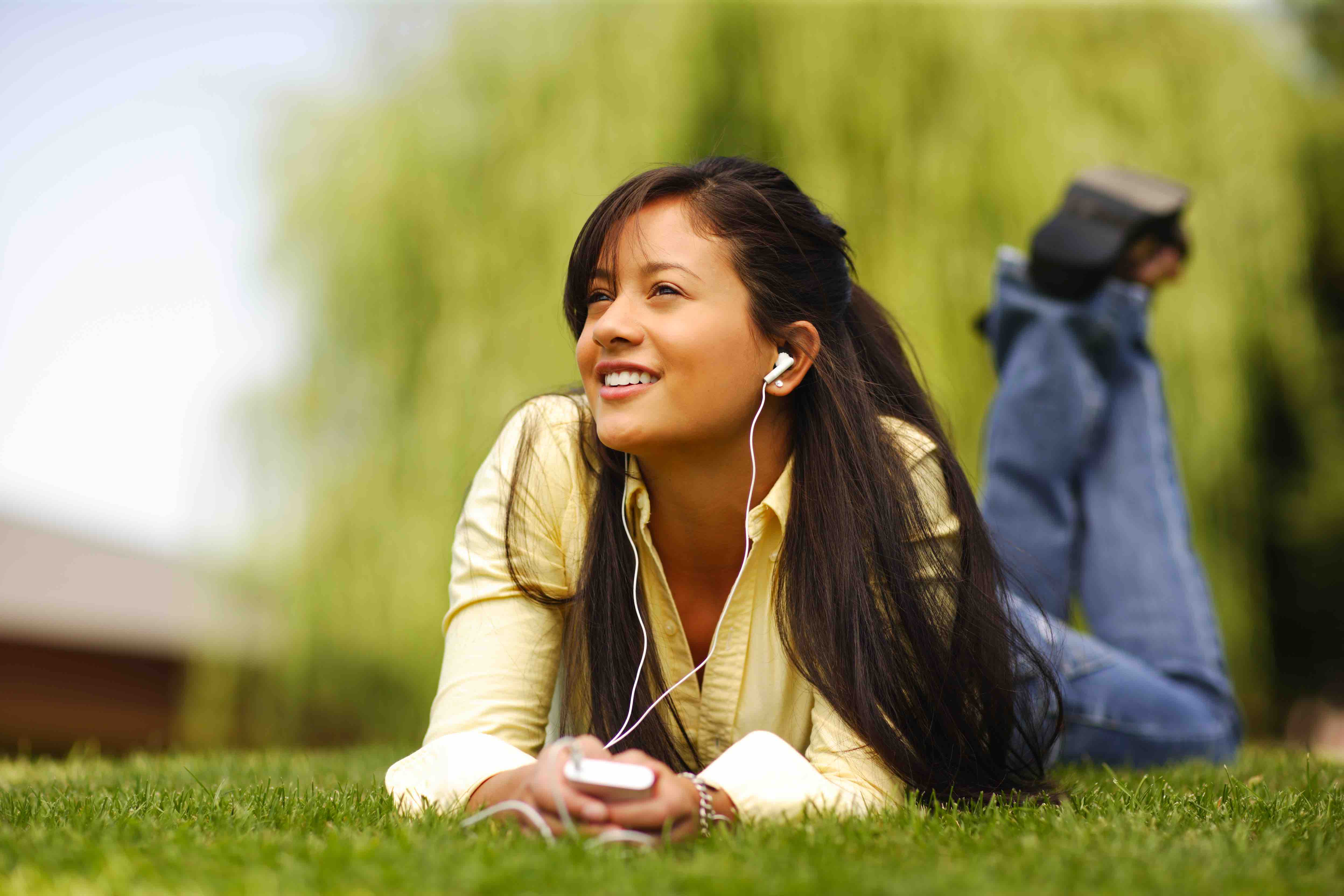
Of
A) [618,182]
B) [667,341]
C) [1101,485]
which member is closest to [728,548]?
[667,341]

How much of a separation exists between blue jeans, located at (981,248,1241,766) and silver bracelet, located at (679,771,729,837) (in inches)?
70.0

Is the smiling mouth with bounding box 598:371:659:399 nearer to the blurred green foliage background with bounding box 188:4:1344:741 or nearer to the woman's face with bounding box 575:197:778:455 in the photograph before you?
the woman's face with bounding box 575:197:778:455

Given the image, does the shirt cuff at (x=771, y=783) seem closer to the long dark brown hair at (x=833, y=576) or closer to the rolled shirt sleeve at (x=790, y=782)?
the rolled shirt sleeve at (x=790, y=782)

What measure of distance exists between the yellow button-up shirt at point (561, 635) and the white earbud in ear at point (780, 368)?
0.65 feet

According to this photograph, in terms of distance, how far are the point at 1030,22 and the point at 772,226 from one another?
14.2 ft

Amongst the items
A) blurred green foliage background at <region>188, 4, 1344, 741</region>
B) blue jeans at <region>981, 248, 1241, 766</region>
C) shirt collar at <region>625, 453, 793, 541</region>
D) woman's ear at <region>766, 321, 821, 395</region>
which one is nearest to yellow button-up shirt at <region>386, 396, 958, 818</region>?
shirt collar at <region>625, 453, 793, 541</region>

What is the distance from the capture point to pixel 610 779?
147 cm

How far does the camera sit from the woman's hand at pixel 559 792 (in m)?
1.47

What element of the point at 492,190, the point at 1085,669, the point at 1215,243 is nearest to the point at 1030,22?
the point at 1215,243

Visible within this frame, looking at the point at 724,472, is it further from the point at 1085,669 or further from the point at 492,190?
the point at 492,190

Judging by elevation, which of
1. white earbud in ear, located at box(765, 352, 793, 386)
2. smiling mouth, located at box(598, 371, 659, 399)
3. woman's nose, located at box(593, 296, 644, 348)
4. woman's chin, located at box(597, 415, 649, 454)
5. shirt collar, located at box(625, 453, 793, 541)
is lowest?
shirt collar, located at box(625, 453, 793, 541)

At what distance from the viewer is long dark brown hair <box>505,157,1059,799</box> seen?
198 cm

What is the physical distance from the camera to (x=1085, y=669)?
291 cm

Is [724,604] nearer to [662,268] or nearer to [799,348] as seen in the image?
[799,348]
